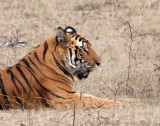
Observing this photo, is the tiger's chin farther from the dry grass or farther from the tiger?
the dry grass

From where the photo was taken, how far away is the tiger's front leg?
6.45m

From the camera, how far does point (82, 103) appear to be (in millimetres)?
6566

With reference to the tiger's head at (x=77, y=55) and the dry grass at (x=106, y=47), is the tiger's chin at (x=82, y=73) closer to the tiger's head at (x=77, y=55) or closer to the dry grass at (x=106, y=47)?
the tiger's head at (x=77, y=55)

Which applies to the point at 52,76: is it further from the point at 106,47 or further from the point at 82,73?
the point at 106,47

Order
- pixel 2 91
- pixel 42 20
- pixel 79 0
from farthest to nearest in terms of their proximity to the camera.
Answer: pixel 79 0
pixel 42 20
pixel 2 91

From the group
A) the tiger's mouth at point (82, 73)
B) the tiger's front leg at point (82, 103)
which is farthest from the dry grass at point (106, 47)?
the tiger's mouth at point (82, 73)

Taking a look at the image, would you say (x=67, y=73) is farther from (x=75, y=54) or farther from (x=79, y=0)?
(x=79, y=0)

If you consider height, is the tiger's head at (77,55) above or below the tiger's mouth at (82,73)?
above

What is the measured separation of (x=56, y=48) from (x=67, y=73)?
0.34 metres

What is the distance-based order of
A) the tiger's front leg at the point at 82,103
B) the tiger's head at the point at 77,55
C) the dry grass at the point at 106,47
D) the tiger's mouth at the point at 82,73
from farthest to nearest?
1. the tiger's mouth at the point at 82,73
2. the tiger's head at the point at 77,55
3. the tiger's front leg at the point at 82,103
4. the dry grass at the point at 106,47

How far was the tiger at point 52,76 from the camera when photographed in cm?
648

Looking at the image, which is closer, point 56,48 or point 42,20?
point 56,48

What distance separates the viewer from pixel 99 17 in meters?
Answer: 12.5

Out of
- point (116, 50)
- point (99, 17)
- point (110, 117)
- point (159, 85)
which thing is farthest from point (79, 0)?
point (110, 117)
